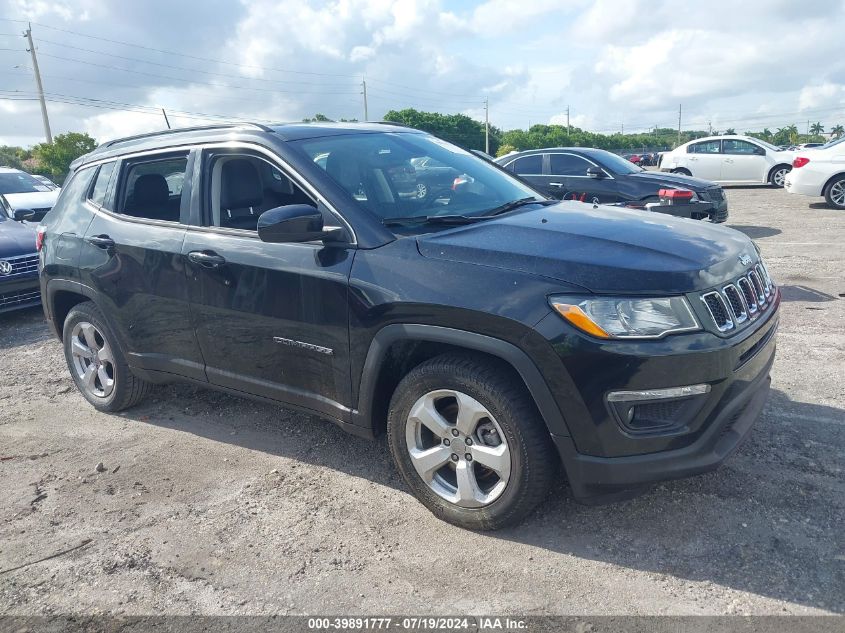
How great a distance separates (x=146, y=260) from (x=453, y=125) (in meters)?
73.3

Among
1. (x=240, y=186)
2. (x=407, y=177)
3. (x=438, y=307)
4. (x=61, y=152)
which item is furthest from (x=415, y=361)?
(x=61, y=152)

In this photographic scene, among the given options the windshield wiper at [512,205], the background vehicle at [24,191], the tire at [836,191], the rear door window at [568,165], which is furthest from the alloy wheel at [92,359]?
the tire at [836,191]

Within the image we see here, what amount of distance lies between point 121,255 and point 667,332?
3248mm

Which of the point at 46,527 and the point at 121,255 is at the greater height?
the point at 121,255

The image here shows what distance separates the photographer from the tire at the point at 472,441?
9.46ft

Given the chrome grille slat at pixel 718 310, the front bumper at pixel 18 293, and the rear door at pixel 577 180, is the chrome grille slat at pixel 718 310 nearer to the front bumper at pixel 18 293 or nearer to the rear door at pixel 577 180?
the front bumper at pixel 18 293

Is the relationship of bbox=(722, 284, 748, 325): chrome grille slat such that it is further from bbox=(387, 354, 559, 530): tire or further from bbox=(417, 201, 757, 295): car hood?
bbox=(387, 354, 559, 530): tire

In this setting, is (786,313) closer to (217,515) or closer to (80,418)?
(217,515)

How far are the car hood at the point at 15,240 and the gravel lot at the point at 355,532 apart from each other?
11.7 feet

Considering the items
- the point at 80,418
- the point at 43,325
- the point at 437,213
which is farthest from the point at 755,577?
the point at 43,325

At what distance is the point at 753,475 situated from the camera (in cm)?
346

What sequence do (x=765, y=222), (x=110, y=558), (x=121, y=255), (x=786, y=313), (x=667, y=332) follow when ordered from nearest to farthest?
(x=667, y=332) → (x=110, y=558) → (x=121, y=255) → (x=786, y=313) → (x=765, y=222)

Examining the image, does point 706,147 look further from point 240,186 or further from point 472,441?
point 472,441

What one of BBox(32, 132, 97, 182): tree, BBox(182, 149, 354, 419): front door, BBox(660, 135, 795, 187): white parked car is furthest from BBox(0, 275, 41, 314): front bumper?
BBox(32, 132, 97, 182): tree
